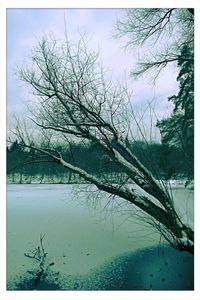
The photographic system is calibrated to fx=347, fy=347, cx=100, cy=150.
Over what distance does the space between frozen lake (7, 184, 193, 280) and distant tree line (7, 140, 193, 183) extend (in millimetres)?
120

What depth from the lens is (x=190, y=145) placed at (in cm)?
246

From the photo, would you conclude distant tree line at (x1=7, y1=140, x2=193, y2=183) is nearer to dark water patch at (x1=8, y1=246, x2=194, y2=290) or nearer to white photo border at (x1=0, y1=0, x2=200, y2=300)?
white photo border at (x1=0, y1=0, x2=200, y2=300)

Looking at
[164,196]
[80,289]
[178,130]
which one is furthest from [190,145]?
[80,289]

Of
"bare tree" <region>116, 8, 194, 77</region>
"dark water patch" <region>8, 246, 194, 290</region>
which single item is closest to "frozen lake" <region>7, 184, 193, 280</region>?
"dark water patch" <region>8, 246, 194, 290</region>

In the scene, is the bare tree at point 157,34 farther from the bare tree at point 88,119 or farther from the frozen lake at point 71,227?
the frozen lake at point 71,227

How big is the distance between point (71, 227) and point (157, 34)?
1.57 metres

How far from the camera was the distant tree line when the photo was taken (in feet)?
8.25

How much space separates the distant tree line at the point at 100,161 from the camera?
2.52 m

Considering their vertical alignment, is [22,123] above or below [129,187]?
above

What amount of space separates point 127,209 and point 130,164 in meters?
0.33

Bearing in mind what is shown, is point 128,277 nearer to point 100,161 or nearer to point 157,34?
point 100,161

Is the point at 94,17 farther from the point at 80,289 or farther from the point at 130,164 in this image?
the point at 80,289

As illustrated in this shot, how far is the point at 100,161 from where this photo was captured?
257 cm
